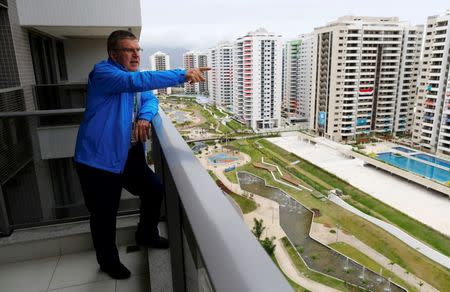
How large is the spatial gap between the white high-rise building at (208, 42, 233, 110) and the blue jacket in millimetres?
34130

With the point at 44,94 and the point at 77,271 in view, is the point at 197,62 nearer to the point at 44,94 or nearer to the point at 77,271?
the point at 44,94

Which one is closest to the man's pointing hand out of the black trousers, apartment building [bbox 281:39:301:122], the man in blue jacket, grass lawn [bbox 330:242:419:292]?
the man in blue jacket

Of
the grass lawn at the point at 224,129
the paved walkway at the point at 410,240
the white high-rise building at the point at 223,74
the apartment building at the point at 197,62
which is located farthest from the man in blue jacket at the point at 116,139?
the apartment building at the point at 197,62

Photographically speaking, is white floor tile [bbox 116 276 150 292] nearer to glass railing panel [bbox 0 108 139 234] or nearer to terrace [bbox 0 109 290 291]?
terrace [bbox 0 109 290 291]

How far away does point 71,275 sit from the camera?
1.52 metres

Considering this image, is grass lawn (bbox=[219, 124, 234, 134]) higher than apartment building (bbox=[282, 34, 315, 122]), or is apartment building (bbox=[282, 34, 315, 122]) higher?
apartment building (bbox=[282, 34, 315, 122])

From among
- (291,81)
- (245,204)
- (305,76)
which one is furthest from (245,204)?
(291,81)

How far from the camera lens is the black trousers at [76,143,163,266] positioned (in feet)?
4.11

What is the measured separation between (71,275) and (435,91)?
2252 centimetres

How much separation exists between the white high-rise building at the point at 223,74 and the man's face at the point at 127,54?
34023 millimetres

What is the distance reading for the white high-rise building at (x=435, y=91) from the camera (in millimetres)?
18547

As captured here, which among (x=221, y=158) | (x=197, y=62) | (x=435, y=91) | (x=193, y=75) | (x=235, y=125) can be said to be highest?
(x=197, y=62)

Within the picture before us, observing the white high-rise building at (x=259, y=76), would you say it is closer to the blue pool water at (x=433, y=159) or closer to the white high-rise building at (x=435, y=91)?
the white high-rise building at (x=435, y=91)

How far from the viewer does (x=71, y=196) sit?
187 centimetres
